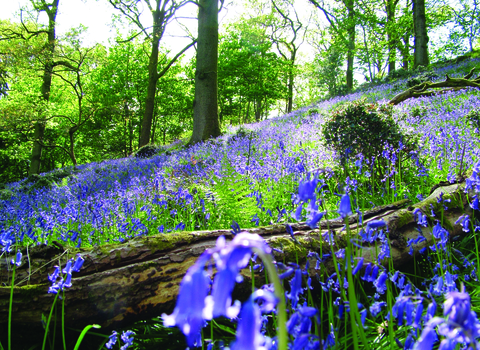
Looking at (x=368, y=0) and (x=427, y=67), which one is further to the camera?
(x=368, y=0)

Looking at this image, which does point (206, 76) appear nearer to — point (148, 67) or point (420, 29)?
point (148, 67)

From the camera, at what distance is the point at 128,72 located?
25.6m

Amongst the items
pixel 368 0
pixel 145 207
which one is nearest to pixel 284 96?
pixel 368 0

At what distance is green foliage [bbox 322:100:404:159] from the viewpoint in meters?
4.05

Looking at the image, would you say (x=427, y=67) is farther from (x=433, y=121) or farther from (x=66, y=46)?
(x=66, y=46)

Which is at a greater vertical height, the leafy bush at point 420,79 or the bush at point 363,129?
the leafy bush at point 420,79

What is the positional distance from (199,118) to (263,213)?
7974 mm

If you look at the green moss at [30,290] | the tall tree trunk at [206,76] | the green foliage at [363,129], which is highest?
the tall tree trunk at [206,76]

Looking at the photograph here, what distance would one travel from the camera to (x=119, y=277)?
191 cm

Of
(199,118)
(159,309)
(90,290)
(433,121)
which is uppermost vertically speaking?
(199,118)

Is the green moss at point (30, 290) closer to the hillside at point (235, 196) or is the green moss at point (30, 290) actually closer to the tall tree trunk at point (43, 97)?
the hillside at point (235, 196)

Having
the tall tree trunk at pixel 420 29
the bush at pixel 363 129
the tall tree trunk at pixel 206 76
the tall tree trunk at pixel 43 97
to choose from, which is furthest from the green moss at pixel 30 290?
the tall tree trunk at pixel 420 29

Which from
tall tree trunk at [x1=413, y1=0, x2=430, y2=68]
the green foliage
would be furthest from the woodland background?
the green foliage

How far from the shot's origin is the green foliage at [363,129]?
159 inches
